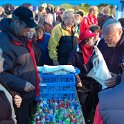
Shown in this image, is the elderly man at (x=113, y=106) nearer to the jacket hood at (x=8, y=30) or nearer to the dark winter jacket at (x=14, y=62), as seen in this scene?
the dark winter jacket at (x=14, y=62)

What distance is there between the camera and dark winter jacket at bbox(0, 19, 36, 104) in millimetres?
3703

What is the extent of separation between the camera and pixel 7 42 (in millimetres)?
3742

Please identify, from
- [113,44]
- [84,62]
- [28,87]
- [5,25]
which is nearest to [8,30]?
A: [5,25]

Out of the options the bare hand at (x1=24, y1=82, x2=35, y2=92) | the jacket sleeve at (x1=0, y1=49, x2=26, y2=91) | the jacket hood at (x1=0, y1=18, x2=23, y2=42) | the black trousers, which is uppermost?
the jacket hood at (x1=0, y1=18, x2=23, y2=42)

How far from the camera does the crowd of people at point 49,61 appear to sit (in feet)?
7.14

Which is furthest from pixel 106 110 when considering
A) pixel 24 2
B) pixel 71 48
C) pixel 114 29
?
pixel 24 2

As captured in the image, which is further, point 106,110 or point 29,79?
point 29,79

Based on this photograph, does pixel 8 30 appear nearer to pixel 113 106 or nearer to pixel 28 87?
pixel 28 87

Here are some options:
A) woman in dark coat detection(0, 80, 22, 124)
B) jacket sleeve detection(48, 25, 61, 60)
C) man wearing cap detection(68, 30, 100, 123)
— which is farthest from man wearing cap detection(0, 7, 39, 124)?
jacket sleeve detection(48, 25, 61, 60)

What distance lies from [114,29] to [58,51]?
83.7 inches

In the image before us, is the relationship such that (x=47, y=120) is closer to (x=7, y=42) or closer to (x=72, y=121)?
(x=72, y=121)

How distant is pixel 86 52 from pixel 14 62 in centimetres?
146

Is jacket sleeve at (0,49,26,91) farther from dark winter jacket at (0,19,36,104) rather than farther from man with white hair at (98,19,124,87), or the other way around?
man with white hair at (98,19,124,87)

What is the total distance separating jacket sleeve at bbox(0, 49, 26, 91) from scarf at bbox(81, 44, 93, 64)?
4.66 ft
